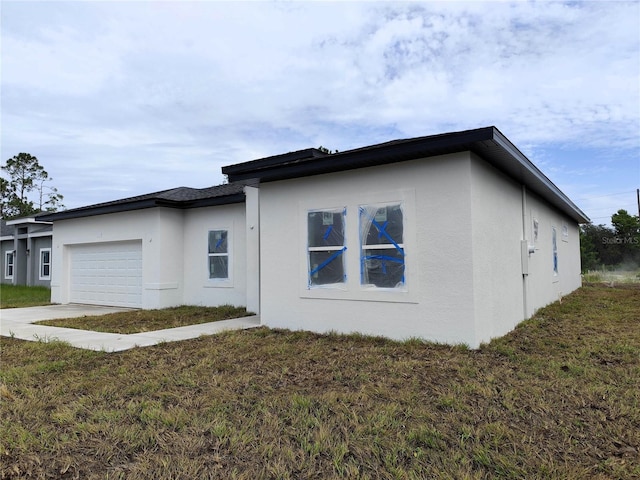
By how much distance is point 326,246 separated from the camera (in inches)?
A: 293

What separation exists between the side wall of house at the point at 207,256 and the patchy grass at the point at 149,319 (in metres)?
0.41

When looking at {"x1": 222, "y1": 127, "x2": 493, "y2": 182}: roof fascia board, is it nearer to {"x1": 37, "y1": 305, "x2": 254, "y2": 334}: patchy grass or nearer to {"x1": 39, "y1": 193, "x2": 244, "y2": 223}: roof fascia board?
{"x1": 39, "y1": 193, "x2": 244, "y2": 223}: roof fascia board

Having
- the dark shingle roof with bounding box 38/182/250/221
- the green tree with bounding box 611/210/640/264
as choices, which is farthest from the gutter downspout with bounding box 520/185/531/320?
the green tree with bounding box 611/210/640/264

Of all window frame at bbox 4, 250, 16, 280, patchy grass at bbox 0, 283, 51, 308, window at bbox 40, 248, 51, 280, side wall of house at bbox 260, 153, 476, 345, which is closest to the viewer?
side wall of house at bbox 260, 153, 476, 345

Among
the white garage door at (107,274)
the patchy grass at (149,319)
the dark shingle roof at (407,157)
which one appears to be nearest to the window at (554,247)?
the dark shingle roof at (407,157)

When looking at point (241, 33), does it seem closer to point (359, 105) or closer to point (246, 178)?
point (246, 178)

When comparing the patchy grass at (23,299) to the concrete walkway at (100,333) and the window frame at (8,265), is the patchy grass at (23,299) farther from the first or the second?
the window frame at (8,265)

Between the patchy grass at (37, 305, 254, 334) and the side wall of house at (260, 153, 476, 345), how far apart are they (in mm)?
2290

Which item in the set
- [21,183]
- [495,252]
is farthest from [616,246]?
[21,183]

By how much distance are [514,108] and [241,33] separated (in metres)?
7.30

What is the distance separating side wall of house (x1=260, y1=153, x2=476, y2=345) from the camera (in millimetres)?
6180

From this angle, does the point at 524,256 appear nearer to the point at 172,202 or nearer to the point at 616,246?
the point at 172,202

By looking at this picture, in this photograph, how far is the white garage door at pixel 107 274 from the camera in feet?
41.2

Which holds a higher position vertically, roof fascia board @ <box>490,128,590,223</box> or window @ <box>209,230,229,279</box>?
roof fascia board @ <box>490,128,590,223</box>
